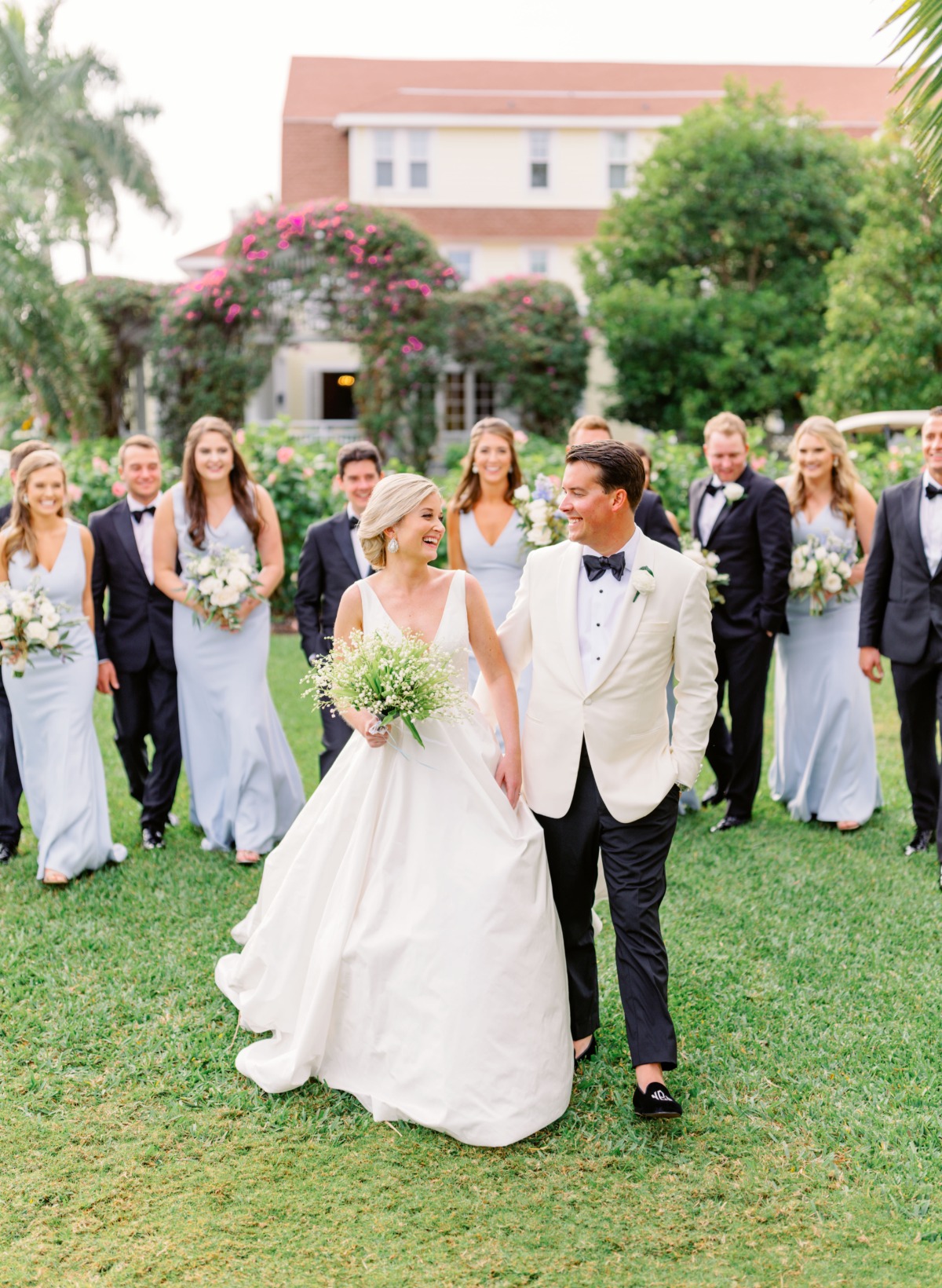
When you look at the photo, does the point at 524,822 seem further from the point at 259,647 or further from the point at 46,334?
the point at 46,334

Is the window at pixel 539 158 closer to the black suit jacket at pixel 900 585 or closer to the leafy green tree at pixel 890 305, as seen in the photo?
the leafy green tree at pixel 890 305

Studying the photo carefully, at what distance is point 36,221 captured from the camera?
62.4 feet

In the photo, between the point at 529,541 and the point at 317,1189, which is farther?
the point at 529,541

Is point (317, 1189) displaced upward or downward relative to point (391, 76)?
downward

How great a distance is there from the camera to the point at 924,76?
4.65m

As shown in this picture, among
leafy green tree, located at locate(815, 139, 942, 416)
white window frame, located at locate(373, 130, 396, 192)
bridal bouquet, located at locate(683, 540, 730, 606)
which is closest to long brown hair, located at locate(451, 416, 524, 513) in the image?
bridal bouquet, located at locate(683, 540, 730, 606)

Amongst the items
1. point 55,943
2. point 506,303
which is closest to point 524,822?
point 55,943

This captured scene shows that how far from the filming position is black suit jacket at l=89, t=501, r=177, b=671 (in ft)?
24.0

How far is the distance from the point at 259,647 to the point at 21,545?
1.48m

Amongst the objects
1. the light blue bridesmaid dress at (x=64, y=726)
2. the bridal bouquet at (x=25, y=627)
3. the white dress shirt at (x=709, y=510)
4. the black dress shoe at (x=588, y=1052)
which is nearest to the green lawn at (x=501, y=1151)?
the black dress shoe at (x=588, y=1052)

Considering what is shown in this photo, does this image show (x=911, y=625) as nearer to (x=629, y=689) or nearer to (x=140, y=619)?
(x=629, y=689)

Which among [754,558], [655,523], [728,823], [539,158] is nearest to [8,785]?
[655,523]

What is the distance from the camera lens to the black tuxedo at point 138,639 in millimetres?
7316

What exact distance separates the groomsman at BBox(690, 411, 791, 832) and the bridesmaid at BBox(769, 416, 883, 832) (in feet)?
1.08
